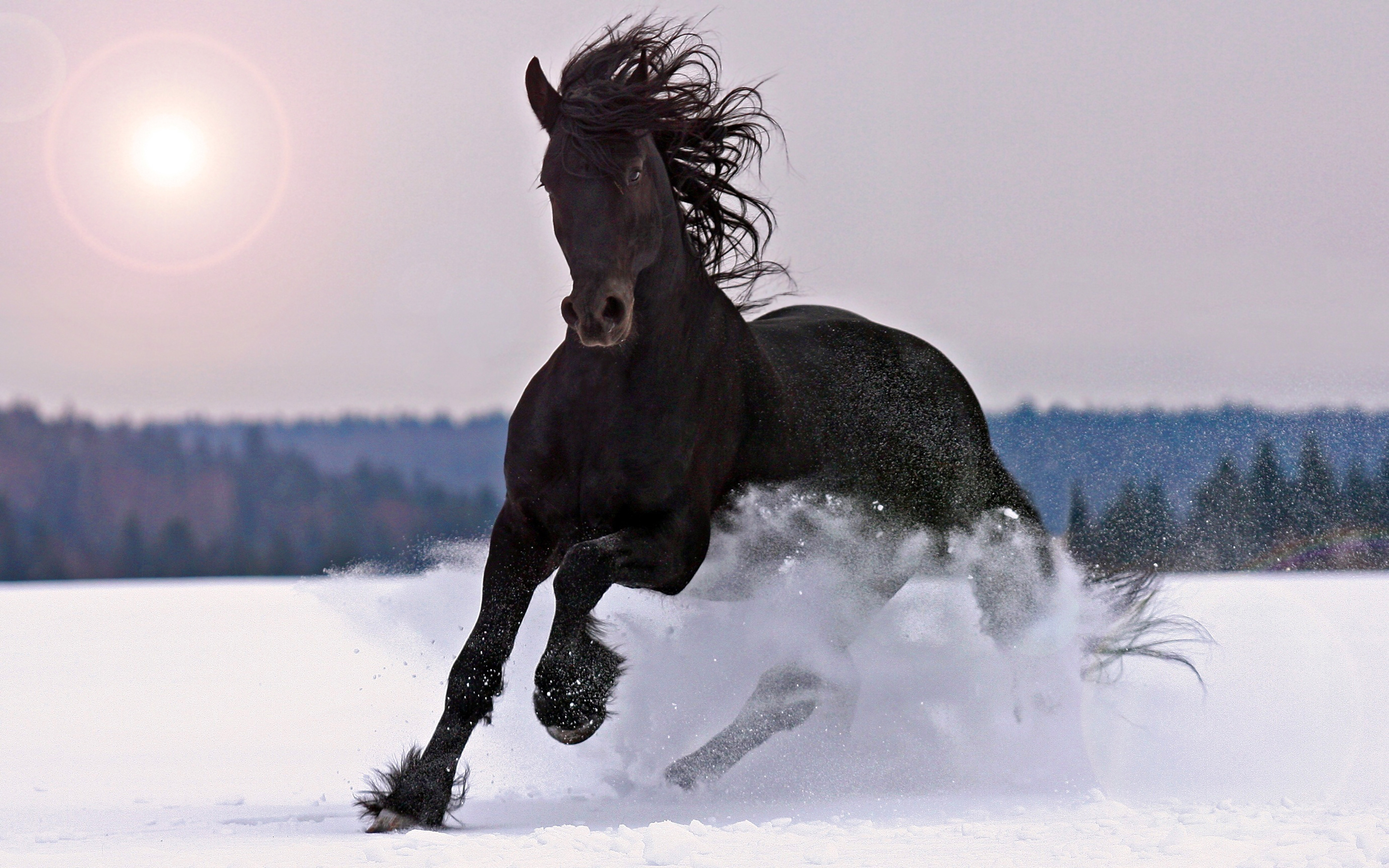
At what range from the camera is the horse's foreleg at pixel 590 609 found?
13.9ft

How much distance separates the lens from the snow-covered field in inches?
145

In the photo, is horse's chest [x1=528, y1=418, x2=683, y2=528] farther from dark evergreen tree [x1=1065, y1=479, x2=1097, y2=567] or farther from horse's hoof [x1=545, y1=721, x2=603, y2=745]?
dark evergreen tree [x1=1065, y1=479, x2=1097, y2=567]

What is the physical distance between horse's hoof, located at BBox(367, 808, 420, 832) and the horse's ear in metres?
2.23

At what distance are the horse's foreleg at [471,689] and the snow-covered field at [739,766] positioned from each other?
15 centimetres

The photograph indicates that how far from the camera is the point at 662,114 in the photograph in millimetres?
4809

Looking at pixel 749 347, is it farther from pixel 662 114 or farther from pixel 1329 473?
pixel 1329 473

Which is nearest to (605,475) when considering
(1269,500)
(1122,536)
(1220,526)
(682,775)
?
(682,775)

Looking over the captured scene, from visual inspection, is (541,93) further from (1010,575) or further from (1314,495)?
(1314,495)

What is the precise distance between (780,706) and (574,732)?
145 cm

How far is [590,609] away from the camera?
428 cm

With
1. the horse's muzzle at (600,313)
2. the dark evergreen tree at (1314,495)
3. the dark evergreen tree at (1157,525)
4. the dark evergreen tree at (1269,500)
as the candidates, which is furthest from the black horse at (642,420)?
the dark evergreen tree at (1314,495)

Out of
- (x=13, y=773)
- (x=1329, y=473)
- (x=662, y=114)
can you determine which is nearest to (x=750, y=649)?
(x=662, y=114)

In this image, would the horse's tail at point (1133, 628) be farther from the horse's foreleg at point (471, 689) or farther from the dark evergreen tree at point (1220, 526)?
the horse's foreleg at point (471, 689)

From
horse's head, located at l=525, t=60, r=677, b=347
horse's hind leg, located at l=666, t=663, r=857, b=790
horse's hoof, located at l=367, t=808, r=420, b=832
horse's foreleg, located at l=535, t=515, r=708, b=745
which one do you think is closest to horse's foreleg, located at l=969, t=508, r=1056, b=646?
horse's hind leg, located at l=666, t=663, r=857, b=790
